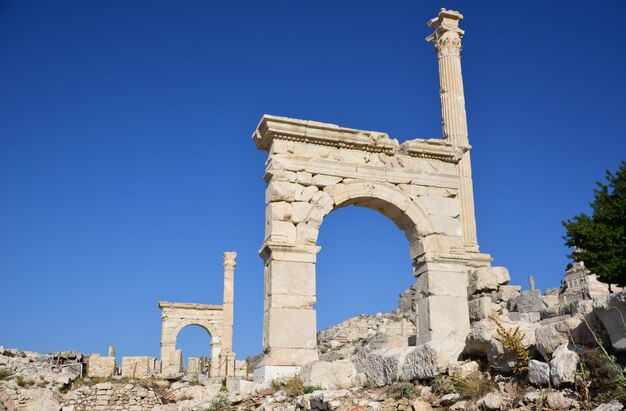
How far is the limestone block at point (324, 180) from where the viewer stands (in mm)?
11056

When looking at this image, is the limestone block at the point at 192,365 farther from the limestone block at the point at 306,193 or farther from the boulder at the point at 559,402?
the boulder at the point at 559,402

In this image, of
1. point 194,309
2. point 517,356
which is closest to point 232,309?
point 194,309

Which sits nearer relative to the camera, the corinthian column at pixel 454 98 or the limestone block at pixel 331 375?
the limestone block at pixel 331 375

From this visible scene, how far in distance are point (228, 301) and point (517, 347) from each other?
22663 mm

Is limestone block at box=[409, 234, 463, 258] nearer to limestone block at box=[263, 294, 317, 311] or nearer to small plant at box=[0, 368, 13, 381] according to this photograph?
limestone block at box=[263, 294, 317, 311]

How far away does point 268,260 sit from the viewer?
10719mm

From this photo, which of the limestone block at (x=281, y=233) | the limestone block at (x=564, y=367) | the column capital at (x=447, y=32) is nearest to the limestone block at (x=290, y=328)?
the limestone block at (x=281, y=233)

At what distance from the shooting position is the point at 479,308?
39.8 feet

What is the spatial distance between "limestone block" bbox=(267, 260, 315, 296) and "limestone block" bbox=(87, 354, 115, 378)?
1204 cm

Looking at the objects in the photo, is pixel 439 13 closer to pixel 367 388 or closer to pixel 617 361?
pixel 367 388

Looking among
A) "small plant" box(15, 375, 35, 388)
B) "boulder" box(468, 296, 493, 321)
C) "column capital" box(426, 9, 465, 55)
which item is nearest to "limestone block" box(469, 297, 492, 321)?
"boulder" box(468, 296, 493, 321)

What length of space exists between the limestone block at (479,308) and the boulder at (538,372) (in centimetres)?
693

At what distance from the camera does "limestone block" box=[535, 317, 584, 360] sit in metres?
5.10

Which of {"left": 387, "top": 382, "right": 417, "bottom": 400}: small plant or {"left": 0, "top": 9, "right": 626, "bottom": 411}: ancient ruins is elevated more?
{"left": 0, "top": 9, "right": 626, "bottom": 411}: ancient ruins
